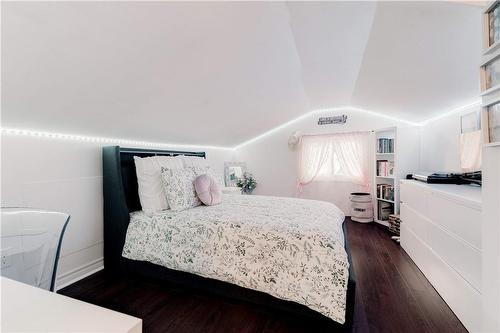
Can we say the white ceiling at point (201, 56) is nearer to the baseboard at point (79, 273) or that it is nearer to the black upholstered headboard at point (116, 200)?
the black upholstered headboard at point (116, 200)

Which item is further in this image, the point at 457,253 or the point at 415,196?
the point at 415,196

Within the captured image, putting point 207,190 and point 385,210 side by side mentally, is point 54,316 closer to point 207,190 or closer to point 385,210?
point 207,190

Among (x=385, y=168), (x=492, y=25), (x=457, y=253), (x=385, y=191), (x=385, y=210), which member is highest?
(x=492, y=25)

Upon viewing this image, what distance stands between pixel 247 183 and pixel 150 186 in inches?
108

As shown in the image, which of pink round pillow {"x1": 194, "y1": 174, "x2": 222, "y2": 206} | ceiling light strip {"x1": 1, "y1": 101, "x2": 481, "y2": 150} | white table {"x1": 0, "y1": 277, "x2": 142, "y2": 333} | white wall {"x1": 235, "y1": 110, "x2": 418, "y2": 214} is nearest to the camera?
white table {"x1": 0, "y1": 277, "x2": 142, "y2": 333}

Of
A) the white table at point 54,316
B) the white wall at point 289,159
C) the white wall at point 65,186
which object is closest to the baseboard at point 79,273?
the white wall at point 65,186

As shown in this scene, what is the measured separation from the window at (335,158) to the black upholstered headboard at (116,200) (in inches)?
132

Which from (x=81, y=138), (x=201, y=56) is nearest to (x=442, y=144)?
(x=201, y=56)

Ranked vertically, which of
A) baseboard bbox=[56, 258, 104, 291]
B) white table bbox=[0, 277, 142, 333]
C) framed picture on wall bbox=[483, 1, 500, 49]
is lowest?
baseboard bbox=[56, 258, 104, 291]

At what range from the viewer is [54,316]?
1.68 ft

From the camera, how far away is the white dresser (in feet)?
4.78

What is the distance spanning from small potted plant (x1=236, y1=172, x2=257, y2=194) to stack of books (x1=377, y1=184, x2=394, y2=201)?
2433 millimetres

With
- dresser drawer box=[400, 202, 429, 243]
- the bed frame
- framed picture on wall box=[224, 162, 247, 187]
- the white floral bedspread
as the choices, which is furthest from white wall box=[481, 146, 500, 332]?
framed picture on wall box=[224, 162, 247, 187]

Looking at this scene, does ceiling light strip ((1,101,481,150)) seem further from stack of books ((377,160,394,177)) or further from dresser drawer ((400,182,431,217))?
→ dresser drawer ((400,182,431,217))
